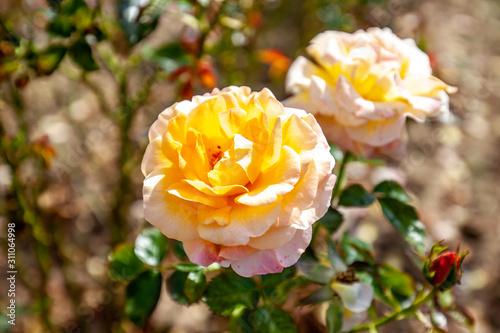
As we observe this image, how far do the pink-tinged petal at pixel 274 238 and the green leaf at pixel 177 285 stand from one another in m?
0.26

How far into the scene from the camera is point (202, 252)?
63 centimetres

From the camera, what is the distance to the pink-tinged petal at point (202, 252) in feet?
2.04

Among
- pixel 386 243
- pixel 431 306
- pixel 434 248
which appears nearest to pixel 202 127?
pixel 434 248

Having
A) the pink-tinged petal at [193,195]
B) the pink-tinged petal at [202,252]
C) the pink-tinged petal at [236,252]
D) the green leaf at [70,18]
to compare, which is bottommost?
the pink-tinged petal at [202,252]

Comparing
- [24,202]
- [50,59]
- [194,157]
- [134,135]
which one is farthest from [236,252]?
[134,135]

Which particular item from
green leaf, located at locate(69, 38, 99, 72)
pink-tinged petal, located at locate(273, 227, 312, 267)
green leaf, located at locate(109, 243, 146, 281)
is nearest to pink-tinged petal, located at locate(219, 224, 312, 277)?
pink-tinged petal, located at locate(273, 227, 312, 267)

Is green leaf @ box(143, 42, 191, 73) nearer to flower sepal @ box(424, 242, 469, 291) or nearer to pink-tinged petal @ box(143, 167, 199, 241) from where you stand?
pink-tinged petal @ box(143, 167, 199, 241)

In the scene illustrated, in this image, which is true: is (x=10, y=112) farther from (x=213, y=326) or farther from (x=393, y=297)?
(x=393, y=297)

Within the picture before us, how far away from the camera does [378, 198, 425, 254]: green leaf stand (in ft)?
2.88

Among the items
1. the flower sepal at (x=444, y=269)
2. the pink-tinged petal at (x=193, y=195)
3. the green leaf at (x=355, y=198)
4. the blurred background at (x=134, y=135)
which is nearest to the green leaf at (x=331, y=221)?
the green leaf at (x=355, y=198)

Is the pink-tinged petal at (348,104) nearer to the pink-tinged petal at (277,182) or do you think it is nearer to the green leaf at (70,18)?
the pink-tinged petal at (277,182)

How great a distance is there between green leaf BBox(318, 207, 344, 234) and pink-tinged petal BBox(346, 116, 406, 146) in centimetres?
14

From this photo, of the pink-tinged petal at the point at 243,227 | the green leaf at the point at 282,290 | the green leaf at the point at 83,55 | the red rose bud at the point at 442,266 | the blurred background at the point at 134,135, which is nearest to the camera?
the pink-tinged petal at the point at 243,227

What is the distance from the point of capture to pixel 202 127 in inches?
26.6
